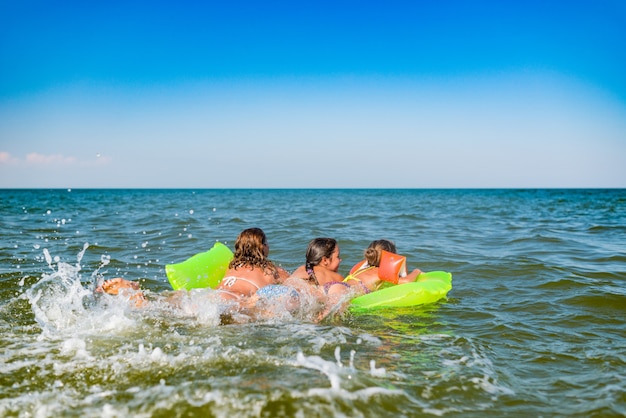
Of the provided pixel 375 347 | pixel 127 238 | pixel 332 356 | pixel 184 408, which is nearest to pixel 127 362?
pixel 184 408

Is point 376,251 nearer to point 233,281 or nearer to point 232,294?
point 233,281

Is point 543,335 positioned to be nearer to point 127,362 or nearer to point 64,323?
point 127,362

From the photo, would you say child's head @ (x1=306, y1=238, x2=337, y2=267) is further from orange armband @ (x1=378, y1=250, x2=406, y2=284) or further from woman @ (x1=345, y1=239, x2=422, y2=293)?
orange armband @ (x1=378, y1=250, x2=406, y2=284)

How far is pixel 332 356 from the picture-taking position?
3.76 m

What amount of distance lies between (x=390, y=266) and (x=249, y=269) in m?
1.88

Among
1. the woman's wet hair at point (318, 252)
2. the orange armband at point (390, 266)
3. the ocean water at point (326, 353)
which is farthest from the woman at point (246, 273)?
the orange armband at point (390, 266)

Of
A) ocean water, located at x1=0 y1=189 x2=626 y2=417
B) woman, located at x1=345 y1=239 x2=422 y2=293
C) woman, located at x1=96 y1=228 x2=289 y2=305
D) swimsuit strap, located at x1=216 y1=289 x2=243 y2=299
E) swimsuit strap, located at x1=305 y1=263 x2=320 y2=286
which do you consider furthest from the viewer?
woman, located at x1=345 y1=239 x2=422 y2=293

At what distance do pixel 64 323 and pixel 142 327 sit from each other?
811mm

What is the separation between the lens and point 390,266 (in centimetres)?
607

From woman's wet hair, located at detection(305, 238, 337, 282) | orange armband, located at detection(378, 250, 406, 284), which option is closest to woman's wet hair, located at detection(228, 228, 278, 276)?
woman's wet hair, located at detection(305, 238, 337, 282)

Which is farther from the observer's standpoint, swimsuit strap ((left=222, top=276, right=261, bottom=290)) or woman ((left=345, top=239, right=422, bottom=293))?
woman ((left=345, top=239, right=422, bottom=293))

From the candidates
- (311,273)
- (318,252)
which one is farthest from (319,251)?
(311,273)

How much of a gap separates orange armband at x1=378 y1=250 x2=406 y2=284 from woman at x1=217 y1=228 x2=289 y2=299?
4.67 feet

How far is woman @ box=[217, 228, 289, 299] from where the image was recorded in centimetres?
543
